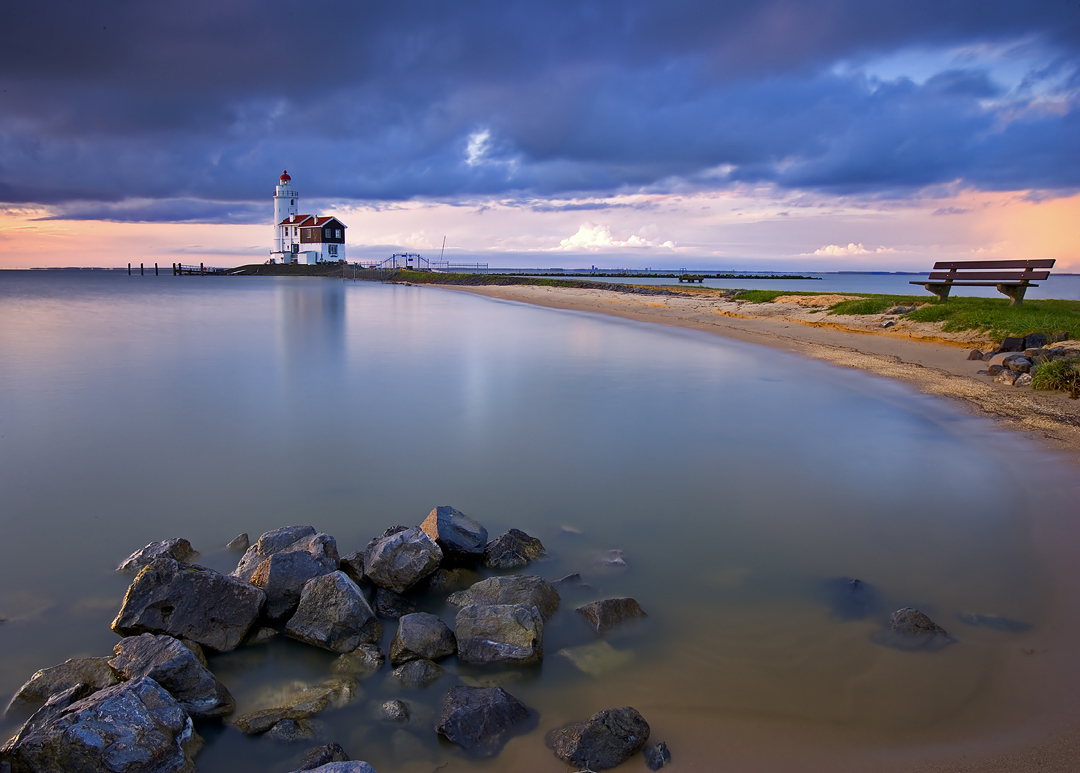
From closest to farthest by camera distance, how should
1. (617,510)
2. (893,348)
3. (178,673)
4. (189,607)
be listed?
(178,673) < (189,607) < (617,510) < (893,348)

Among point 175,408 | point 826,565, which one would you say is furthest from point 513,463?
point 175,408

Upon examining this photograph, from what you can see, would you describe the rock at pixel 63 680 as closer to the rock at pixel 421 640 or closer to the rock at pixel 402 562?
the rock at pixel 421 640

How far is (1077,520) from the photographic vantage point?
5.98 m

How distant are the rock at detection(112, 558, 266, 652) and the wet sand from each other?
2.93 m

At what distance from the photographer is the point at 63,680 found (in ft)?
11.8

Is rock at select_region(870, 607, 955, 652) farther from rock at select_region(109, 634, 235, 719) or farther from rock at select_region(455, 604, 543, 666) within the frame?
rock at select_region(109, 634, 235, 719)

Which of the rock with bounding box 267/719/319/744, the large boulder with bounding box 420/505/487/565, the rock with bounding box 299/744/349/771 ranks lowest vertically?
the rock with bounding box 267/719/319/744

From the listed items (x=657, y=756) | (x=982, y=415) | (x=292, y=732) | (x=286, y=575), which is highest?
(x=982, y=415)

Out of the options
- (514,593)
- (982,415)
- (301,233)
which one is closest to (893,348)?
(982,415)

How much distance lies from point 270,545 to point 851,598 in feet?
14.6

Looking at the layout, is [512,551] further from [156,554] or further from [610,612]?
[156,554]

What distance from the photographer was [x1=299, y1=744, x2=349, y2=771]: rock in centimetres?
314

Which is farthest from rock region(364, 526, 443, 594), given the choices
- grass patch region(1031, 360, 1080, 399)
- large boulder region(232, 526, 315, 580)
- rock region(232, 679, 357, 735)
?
grass patch region(1031, 360, 1080, 399)

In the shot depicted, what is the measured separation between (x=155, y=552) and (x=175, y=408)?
7109 millimetres
